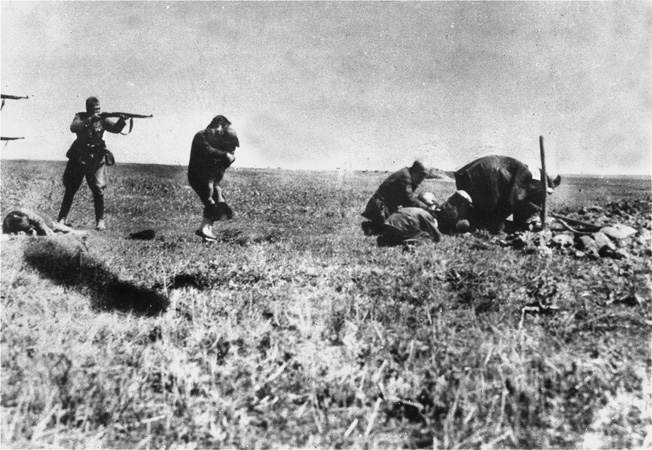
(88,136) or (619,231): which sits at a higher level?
(88,136)

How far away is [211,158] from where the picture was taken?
7551 mm

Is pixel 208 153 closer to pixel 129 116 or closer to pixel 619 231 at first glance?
pixel 129 116

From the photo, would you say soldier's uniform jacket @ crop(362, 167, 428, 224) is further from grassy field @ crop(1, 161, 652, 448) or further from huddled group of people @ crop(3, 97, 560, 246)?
grassy field @ crop(1, 161, 652, 448)

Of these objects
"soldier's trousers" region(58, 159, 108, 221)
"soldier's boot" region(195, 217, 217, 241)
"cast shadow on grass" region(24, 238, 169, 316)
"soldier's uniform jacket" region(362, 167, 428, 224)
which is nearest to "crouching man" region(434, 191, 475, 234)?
"soldier's uniform jacket" region(362, 167, 428, 224)

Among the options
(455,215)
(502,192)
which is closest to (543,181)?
(502,192)

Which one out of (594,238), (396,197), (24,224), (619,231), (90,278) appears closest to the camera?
(90,278)

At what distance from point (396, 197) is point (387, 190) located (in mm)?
203

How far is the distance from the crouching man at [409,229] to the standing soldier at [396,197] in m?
0.52

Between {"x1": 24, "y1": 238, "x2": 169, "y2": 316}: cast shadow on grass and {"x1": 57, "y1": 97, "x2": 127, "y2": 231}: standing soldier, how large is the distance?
2001 mm

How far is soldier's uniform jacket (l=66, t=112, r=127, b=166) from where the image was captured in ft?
24.8

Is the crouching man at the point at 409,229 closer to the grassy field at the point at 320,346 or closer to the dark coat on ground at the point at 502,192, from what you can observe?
the grassy field at the point at 320,346

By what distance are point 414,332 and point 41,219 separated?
17.7ft

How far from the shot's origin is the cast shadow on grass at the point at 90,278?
5266mm

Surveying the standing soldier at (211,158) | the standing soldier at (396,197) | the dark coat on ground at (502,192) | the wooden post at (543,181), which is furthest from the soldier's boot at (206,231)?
the wooden post at (543,181)
